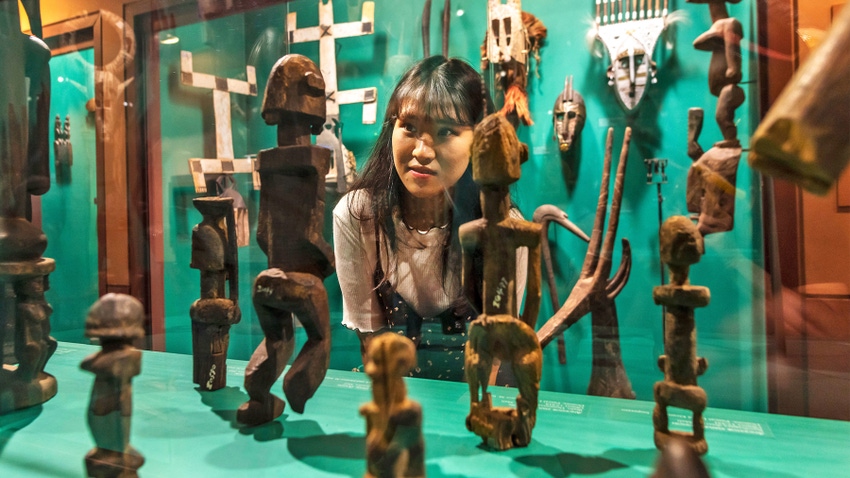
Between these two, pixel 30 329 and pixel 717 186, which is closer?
pixel 717 186

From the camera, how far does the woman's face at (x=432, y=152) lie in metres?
1.55

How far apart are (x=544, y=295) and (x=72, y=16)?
200cm

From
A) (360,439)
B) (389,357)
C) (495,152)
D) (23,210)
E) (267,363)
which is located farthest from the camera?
(23,210)

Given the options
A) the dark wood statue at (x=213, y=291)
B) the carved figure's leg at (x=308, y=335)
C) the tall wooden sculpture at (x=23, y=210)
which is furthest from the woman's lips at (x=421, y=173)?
the tall wooden sculpture at (x=23, y=210)

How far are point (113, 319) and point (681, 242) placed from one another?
3.75 feet

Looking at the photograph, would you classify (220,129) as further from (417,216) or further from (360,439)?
(360,439)

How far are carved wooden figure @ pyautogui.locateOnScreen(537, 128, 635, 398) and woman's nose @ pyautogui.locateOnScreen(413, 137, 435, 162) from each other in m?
0.72

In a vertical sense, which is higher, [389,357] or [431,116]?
[431,116]

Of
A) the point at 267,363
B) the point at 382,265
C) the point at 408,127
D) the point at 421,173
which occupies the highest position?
the point at 408,127

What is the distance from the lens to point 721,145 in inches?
65.2

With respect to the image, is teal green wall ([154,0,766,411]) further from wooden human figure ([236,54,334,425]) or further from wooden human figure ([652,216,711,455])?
wooden human figure ([652,216,711,455])

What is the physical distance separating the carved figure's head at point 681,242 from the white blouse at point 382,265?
61cm

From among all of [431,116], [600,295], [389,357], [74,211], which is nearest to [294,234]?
[431,116]

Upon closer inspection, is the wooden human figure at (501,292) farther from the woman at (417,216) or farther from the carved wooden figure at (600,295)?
the carved wooden figure at (600,295)
